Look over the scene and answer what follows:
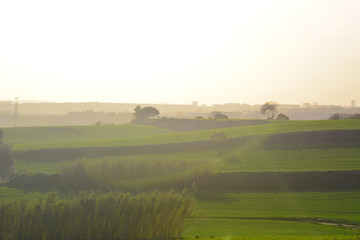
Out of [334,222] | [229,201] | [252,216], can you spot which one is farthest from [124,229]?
[229,201]

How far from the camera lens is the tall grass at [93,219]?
51.1 ft

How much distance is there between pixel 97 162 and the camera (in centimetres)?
3912

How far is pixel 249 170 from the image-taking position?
38656 millimetres

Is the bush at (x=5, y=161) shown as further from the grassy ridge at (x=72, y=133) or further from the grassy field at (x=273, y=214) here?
the grassy field at (x=273, y=214)

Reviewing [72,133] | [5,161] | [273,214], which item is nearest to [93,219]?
[273,214]

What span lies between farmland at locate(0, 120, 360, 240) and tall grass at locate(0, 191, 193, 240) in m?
2.50

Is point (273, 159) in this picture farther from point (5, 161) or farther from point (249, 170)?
point (5, 161)

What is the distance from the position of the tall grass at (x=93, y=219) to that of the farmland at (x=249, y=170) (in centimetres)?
250

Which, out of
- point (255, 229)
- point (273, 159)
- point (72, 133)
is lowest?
point (255, 229)

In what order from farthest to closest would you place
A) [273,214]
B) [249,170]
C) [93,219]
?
[249,170]
[273,214]
[93,219]

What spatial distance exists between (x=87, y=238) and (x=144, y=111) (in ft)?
340

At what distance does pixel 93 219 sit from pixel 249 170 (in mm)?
24793

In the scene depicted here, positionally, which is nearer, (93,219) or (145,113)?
(93,219)

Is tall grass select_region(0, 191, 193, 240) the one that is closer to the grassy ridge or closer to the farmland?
the farmland
